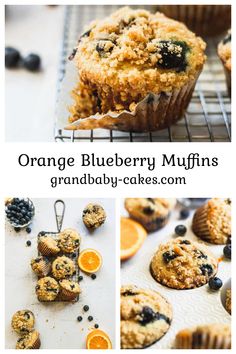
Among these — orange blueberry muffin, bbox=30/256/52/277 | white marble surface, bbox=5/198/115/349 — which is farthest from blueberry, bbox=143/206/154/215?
orange blueberry muffin, bbox=30/256/52/277

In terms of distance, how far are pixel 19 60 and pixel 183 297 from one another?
2.92 ft

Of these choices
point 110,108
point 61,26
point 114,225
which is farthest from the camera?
point 61,26

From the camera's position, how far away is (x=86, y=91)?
4.10ft

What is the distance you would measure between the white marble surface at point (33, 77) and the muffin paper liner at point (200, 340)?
0.59m

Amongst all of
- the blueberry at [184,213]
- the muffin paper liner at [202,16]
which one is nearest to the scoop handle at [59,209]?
the blueberry at [184,213]

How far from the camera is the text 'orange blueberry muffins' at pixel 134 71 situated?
113 cm

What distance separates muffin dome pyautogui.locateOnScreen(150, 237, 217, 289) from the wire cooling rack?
0.88 feet

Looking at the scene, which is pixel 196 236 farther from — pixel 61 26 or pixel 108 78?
pixel 61 26

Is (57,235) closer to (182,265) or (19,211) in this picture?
(19,211)

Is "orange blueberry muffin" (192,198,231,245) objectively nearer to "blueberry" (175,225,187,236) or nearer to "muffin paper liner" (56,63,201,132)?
"blueberry" (175,225,187,236)

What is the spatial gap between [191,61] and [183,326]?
A: 56cm

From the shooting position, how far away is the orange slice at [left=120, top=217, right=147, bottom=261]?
1.16 m

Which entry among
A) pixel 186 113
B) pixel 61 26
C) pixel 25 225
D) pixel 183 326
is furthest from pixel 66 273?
pixel 61 26

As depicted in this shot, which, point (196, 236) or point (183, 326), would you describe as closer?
point (183, 326)
